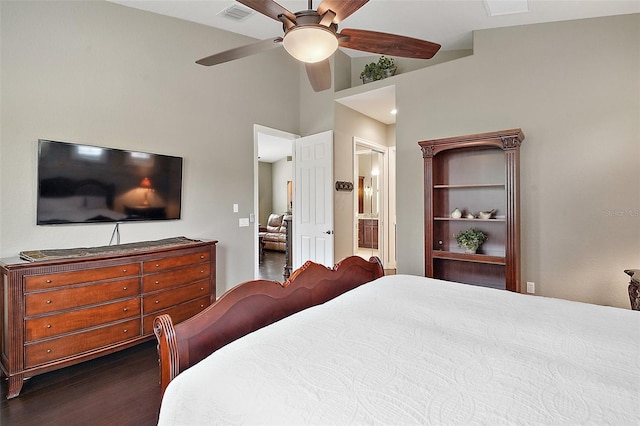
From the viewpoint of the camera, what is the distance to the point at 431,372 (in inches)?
38.9

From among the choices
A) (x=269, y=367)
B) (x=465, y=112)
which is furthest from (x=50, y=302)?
(x=465, y=112)

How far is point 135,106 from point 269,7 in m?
2.10

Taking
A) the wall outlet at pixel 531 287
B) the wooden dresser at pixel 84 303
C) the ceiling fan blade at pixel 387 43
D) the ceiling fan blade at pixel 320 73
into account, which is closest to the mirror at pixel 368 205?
the wall outlet at pixel 531 287

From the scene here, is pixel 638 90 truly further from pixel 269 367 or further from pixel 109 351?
pixel 109 351

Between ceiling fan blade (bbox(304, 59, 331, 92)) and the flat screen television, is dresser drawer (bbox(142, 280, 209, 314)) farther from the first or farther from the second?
ceiling fan blade (bbox(304, 59, 331, 92))

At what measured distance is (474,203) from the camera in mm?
3502

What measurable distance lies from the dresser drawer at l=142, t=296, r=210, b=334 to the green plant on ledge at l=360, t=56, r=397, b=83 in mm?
3396

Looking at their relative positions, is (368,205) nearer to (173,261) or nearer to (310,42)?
(173,261)

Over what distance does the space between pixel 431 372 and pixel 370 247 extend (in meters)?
5.99

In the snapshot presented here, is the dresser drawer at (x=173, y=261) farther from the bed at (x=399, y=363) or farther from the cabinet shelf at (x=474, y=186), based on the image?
the cabinet shelf at (x=474, y=186)

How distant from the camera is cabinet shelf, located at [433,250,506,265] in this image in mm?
3133

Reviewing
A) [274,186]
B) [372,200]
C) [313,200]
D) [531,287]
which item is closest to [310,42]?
[313,200]

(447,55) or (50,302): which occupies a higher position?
(447,55)

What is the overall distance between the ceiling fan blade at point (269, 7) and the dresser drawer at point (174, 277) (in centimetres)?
221
